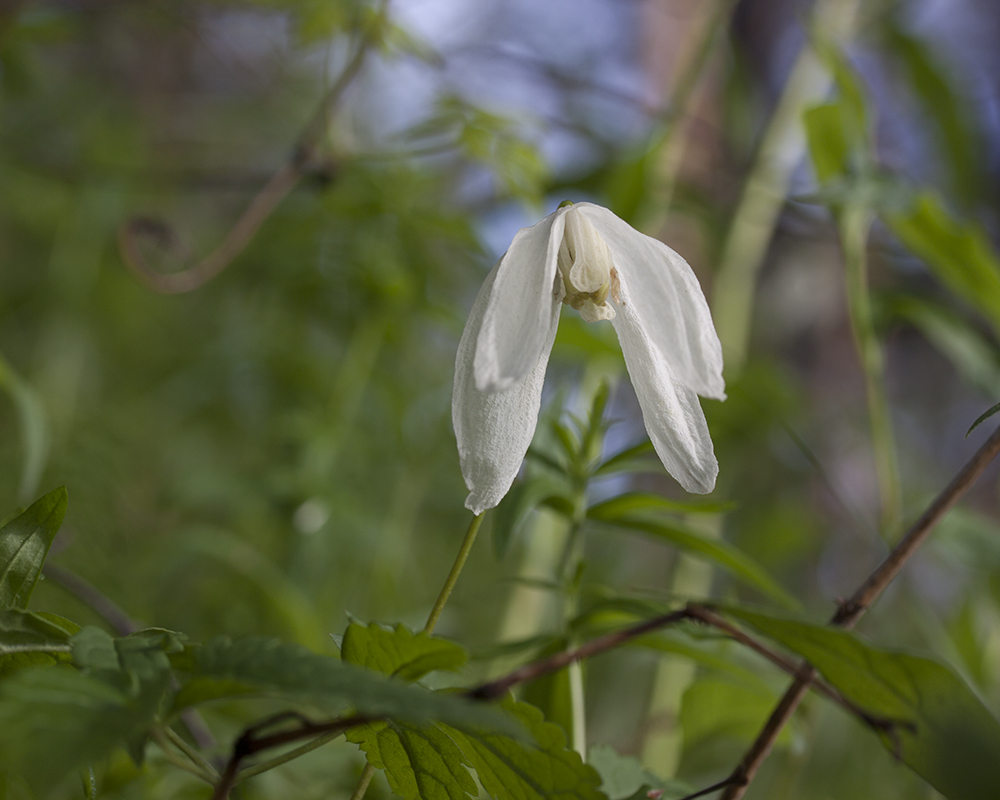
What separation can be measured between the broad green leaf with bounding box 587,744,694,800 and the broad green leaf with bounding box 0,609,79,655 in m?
0.24

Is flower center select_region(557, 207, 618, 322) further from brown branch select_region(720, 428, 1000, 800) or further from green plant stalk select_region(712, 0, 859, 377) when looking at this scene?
green plant stalk select_region(712, 0, 859, 377)

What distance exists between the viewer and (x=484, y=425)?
1.24 feet

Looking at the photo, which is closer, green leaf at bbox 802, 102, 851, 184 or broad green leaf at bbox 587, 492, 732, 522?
broad green leaf at bbox 587, 492, 732, 522

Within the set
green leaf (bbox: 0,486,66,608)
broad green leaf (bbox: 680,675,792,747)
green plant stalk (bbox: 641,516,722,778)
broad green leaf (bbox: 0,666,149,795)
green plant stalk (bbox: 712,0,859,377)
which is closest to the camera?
broad green leaf (bbox: 0,666,149,795)

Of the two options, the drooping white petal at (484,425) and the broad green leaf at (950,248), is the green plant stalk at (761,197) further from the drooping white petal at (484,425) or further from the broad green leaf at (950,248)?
the drooping white petal at (484,425)

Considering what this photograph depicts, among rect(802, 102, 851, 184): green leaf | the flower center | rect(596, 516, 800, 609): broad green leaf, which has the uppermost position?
rect(802, 102, 851, 184): green leaf

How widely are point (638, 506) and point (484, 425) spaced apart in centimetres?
13

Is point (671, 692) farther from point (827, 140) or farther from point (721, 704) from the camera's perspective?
point (827, 140)

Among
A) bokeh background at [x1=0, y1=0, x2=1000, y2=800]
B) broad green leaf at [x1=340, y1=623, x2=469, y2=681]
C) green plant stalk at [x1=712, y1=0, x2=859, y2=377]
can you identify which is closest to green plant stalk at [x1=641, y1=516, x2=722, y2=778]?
bokeh background at [x1=0, y1=0, x2=1000, y2=800]

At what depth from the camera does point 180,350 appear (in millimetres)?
1491

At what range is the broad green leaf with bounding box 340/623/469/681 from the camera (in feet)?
0.91

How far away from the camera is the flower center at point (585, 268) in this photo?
0.41m

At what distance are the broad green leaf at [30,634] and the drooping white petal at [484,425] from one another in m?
0.17

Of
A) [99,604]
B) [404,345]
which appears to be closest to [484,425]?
[99,604]
